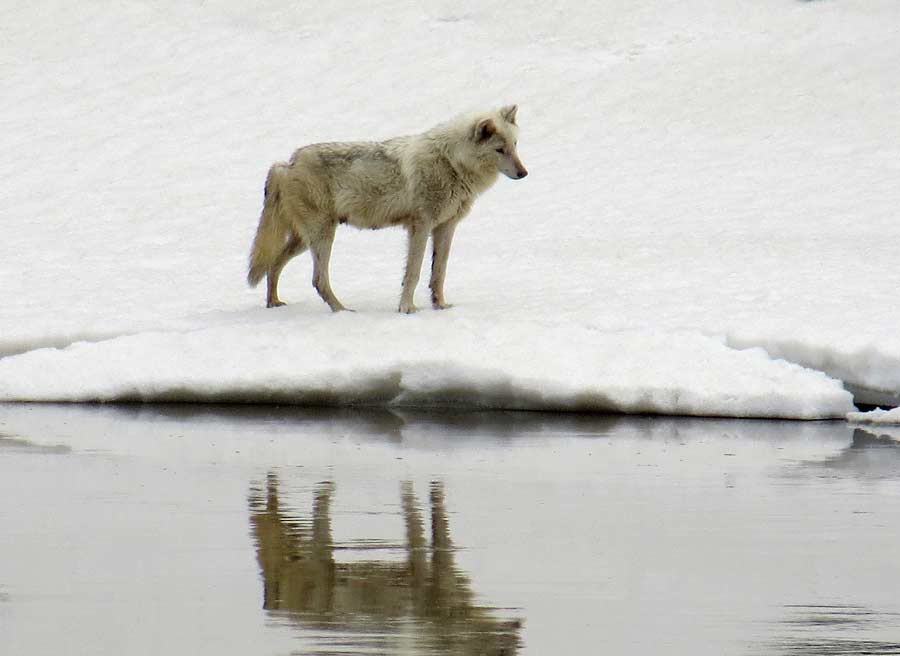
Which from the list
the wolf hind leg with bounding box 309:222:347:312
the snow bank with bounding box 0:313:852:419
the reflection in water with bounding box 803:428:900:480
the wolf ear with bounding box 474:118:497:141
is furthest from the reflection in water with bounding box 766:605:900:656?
the wolf hind leg with bounding box 309:222:347:312

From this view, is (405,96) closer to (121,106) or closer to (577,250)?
(121,106)

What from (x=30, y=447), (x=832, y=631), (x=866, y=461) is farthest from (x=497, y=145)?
(x=832, y=631)

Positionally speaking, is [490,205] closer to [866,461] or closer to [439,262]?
[439,262]

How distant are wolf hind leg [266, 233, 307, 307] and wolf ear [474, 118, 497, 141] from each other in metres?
1.87

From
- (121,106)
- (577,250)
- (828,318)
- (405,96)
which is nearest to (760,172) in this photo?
(577,250)

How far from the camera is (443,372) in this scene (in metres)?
9.68

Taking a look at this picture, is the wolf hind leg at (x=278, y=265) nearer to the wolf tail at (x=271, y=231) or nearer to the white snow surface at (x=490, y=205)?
the wolf tail at (x=271, y=231)

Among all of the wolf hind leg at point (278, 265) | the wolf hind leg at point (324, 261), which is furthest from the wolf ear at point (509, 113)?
the wolf hind leg at point (278, 265)

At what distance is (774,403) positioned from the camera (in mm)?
9227

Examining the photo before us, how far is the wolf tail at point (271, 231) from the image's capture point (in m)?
11.5

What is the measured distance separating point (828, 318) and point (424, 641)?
23.1 ft

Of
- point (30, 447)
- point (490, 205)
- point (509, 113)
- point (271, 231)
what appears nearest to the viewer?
point (30, 447)

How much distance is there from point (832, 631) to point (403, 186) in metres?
7.40

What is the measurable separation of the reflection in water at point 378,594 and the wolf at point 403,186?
5.56 m
